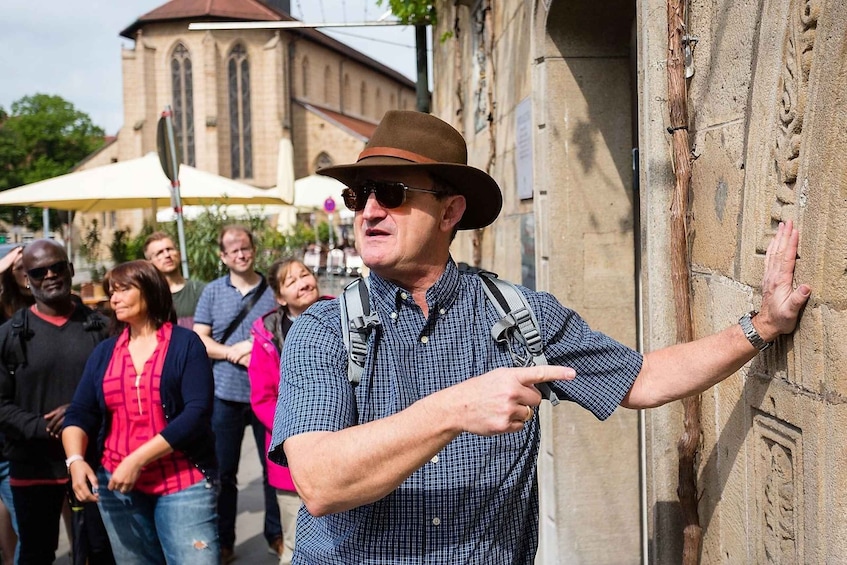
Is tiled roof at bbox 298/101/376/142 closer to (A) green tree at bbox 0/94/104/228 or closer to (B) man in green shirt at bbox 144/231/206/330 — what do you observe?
(A) green tree at bbox 0/94/104/228

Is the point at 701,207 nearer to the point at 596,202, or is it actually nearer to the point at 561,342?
the point at 561,342

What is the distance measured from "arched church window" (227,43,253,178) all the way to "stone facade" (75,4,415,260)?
0.21 meters

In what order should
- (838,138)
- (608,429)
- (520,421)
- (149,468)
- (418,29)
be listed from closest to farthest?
1. (520,421)
2. (838,138)
3. (149,468)
4. (608,429)
5. (418,29)

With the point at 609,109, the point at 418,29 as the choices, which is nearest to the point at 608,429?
the point at 609,109

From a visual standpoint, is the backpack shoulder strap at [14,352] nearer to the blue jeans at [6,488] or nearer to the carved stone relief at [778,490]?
the blue jeans at [6,488]

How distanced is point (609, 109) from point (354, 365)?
3162 mm

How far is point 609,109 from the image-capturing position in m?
4.91

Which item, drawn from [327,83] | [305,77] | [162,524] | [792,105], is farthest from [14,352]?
[327,83]

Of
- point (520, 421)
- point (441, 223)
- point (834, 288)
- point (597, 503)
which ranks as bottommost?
point (597, 503)

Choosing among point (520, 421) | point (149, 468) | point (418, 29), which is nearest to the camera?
point (520, 421)

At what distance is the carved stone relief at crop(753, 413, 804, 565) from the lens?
2133mm

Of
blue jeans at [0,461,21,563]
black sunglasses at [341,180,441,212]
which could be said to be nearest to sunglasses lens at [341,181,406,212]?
black sunglasses at [341,180,441,212]

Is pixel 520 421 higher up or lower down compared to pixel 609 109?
lower down

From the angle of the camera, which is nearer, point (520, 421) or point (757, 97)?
point (520, 421)
